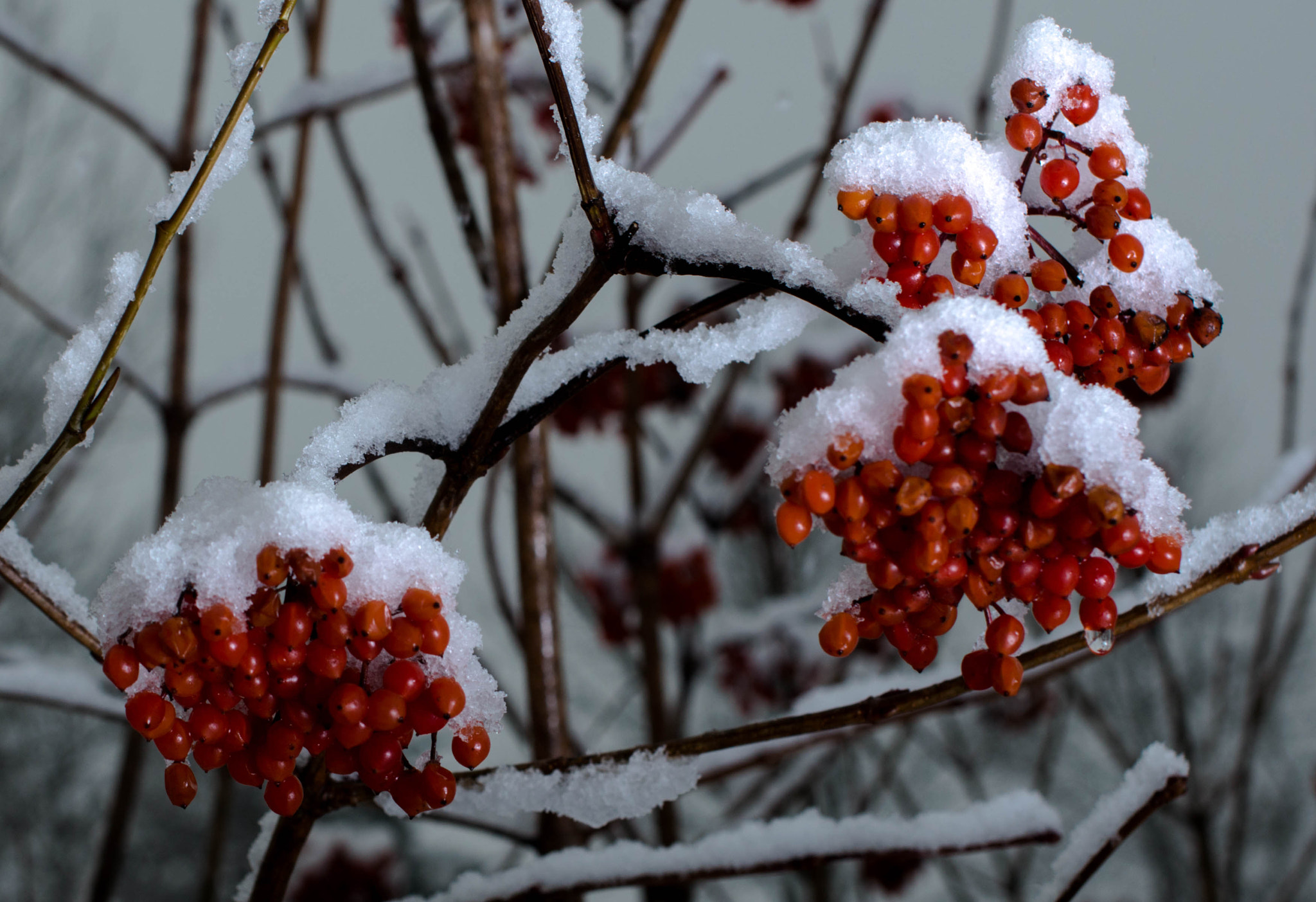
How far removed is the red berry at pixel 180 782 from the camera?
30 cm

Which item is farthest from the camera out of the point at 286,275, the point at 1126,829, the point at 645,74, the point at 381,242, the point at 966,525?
A: the point at 381,242

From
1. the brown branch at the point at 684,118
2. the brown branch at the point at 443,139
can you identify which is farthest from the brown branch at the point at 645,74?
the brown branch at the point at 684,118

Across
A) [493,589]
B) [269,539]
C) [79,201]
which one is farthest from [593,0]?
[79,201]

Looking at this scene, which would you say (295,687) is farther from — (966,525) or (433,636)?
(966,525)

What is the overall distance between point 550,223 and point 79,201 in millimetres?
1658

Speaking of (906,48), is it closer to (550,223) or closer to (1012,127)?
(550,223)

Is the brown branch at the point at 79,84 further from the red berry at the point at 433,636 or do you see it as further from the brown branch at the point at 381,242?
the red berry at the point at 433,636

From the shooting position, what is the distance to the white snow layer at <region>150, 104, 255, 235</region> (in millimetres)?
280

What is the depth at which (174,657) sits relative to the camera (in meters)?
0.27

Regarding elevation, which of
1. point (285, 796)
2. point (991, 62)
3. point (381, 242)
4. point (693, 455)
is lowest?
point (285, 796)

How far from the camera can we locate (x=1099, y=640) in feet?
1.00

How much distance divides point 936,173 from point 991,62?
67 cm

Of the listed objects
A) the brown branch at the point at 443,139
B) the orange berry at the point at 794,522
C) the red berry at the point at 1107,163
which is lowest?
the orange berry at the point at 794,522

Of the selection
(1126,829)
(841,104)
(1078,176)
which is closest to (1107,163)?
(1078,176)
